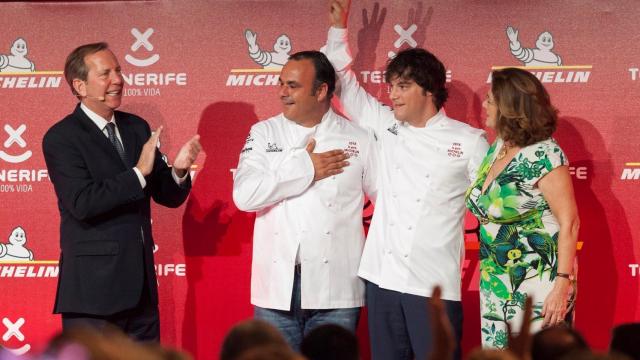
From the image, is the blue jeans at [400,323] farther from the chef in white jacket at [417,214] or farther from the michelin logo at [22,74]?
the michelin logo at [22,74]

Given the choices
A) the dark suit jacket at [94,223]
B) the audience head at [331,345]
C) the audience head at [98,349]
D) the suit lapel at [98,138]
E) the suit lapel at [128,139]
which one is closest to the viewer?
the audience head at [98,349]

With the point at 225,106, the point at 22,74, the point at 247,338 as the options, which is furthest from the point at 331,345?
the point at 22,74

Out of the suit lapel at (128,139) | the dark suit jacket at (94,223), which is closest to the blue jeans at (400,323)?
the dark suit jacket at (94,223)

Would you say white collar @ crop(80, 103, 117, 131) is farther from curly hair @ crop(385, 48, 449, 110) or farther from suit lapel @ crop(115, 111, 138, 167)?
curly hair @ crop(385, 48, 449, 110)

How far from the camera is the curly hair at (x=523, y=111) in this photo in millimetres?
3977

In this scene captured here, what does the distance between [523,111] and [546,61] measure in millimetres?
1194

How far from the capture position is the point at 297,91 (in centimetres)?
445

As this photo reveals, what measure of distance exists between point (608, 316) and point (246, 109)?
2167 mm

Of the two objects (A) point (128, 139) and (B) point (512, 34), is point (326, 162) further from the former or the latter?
(B) point (512, 34)

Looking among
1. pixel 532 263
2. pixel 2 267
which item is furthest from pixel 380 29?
pixel 2 267

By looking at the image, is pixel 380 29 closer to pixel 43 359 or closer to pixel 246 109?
pixel 246 109

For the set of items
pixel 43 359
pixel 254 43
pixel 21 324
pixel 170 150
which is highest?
pixel 254 43

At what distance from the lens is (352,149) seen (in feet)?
14.7

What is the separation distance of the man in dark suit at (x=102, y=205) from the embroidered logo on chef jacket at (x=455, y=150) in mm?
1118
